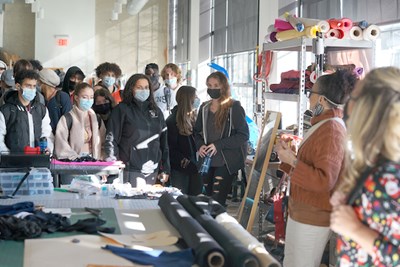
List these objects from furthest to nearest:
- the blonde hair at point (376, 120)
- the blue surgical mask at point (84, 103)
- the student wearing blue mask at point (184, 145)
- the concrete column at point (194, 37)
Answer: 1. the concrete column at point (194, 37)
2. the student wearing blue mask at point (184, 145)
3. the blue surgical mask at point (84, 103)
4. the blonde hair at point (376, 120)

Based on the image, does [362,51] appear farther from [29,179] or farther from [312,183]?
[29,179]

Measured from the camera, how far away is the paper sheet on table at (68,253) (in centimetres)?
229

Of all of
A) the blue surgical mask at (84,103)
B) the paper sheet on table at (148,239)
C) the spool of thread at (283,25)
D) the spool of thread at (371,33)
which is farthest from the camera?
the spool of thread at (283,25)

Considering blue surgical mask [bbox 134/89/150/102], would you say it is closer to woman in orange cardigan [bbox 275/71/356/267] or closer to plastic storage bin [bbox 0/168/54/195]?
plastic storage bin [bbox 0/168/54/195]

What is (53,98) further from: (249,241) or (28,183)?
(249,241)

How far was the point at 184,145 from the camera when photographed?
5992 millimetres

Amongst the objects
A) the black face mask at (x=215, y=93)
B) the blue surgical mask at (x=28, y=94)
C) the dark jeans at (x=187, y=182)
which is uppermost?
the black face mask at (x=215, y=93)

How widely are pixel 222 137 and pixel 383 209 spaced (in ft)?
12.1

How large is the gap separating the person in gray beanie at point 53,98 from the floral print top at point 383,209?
452 cm

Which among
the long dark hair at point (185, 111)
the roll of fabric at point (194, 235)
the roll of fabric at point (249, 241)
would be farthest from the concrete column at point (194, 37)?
the roll of fabric at point (249, 241)

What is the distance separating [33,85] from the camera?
5180 mm

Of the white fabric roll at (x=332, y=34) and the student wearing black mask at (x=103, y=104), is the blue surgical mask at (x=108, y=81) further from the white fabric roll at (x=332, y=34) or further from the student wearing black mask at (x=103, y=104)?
the white fabric roll at (x=332, y=34)

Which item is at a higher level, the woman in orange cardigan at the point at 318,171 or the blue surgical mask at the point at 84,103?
the blue surgical mask at the point at 84,103

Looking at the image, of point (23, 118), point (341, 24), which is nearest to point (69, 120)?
point (23, 118)
